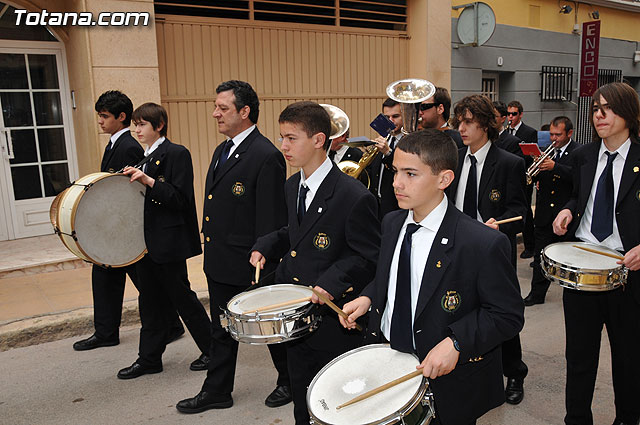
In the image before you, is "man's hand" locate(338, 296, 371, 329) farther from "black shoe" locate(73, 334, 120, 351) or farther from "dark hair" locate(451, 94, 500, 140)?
"black shoe" locate(73, 334, 120, 351)

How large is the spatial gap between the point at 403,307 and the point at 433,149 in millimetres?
661

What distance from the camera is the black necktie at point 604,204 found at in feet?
10.7

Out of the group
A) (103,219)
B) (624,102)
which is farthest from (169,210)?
(624,102)

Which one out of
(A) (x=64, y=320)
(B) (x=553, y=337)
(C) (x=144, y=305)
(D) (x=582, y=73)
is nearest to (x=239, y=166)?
(C) (x=144, y=305)

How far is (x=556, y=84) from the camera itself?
13.4 metres

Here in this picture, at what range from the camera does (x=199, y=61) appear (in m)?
8.02

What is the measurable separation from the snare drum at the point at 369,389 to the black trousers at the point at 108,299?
314 cm

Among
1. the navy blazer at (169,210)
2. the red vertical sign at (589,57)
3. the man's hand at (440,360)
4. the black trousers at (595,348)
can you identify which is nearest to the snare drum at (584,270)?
the black trousers at (595,348)

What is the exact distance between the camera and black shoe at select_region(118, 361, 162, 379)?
4.56 m

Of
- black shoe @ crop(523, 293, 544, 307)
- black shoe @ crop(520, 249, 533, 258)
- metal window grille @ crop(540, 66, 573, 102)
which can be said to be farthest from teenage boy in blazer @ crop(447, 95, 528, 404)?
metal window grille @ crop(540, 66, 573, 102)

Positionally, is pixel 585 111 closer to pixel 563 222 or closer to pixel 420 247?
pixel 563 222

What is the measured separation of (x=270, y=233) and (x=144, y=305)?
5.49 feet

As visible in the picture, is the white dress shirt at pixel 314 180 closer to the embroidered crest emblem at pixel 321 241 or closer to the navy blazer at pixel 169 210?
the embroidered crest emblem at pixel 321 241

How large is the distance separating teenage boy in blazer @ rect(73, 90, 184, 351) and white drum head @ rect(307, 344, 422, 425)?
2917 mm
